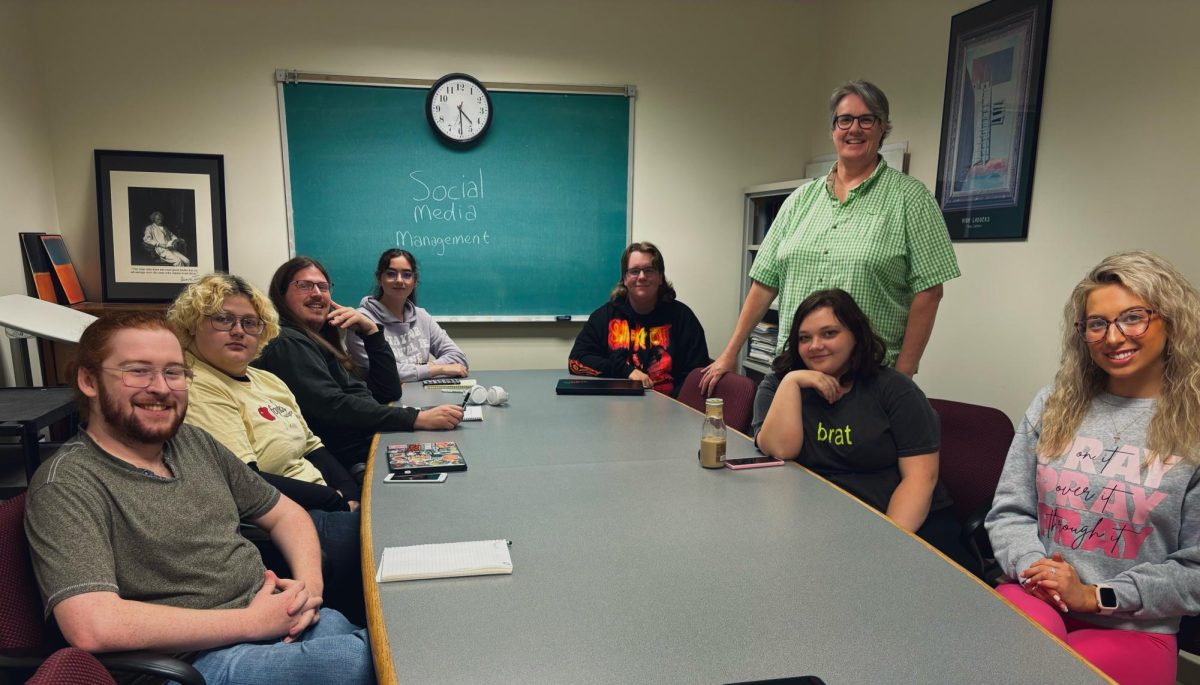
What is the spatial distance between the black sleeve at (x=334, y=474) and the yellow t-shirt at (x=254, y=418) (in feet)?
0.20

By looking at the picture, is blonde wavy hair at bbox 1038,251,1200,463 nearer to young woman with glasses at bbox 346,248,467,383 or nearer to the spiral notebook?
the spiral notebook

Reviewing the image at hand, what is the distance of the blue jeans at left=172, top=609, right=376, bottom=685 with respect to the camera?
1.16 metres

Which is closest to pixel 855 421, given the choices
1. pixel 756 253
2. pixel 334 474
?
pixel 334 474

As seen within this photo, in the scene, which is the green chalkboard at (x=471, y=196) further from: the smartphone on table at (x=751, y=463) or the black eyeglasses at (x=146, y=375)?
the black eyeglasses at (x=146, y=375)

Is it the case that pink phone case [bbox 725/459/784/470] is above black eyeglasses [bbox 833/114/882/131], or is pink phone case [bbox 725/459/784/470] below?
below

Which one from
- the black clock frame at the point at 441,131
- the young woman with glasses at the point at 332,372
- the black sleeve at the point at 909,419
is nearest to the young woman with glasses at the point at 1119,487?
the black sleeve at the point at 909,419

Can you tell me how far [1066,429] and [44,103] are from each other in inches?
181

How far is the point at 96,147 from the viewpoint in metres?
3.63

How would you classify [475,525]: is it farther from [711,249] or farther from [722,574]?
[711,249]

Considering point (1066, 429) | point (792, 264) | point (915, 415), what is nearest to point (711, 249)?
point (792, 264)

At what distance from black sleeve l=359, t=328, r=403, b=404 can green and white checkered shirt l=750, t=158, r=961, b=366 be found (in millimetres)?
1503

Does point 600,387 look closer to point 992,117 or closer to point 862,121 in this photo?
point 862,121

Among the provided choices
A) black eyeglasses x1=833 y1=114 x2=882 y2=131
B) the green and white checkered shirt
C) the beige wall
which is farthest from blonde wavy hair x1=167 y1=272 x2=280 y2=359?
the beige wall

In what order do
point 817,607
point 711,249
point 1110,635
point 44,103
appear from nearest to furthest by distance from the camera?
point 817,607 < point 1110,635 < point 44,103 < point 711,249
